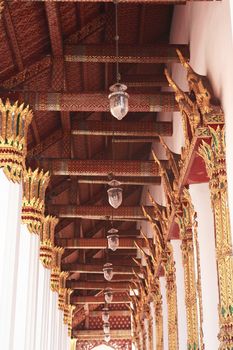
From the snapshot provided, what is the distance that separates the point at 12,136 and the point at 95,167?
2.83m

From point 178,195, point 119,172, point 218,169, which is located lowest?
point 218,169

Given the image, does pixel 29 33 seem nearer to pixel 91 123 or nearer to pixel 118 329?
pixel 91 123

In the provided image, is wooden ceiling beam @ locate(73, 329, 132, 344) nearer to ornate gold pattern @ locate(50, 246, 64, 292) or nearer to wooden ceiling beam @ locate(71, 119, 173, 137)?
ornate gold pattern @ locate(50, 246, 64, 292)

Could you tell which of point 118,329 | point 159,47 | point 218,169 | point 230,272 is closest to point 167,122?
point 159,47

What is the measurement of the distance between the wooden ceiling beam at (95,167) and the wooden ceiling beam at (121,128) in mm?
514

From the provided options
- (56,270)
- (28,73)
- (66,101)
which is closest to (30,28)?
(28,73)

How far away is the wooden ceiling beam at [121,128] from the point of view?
9.69 meters

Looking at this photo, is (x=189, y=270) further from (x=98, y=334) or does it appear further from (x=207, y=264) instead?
(x=98, y=334)

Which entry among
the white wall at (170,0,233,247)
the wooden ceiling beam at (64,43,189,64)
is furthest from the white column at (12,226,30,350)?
the white wall at (170,0,233,247)

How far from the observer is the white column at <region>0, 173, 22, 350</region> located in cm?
709

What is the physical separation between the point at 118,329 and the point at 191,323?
19.1m

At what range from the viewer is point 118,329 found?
2581cm

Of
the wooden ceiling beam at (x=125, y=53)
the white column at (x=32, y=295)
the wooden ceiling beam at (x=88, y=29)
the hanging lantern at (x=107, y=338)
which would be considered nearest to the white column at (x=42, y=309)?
the white column at (x=32, y=295)

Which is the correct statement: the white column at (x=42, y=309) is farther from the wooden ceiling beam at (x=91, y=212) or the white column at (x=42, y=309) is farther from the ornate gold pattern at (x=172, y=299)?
the ornate gold pattern at (x=172, y=299)
